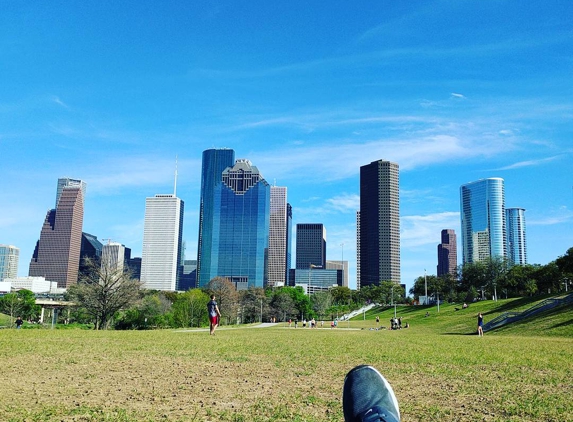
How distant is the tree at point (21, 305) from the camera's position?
100525 mm

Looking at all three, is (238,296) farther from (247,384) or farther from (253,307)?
(247,384)

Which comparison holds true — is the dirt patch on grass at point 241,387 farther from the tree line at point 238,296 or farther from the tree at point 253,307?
the tree at point 253,307

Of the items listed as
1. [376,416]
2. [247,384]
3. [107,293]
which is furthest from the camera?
[107,293]

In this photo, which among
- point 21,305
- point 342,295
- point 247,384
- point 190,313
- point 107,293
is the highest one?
point 107,293

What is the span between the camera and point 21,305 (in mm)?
103938

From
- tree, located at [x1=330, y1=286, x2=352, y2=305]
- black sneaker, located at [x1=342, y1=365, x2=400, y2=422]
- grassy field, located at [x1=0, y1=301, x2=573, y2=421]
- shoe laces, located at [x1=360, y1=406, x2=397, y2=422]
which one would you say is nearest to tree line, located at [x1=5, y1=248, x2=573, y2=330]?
A: tree, located at [x1=330, y1=286, x2=352, y2=305]

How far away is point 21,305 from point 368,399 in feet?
379

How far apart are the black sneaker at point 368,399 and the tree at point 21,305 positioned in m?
106

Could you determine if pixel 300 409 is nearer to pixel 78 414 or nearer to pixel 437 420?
pixel 437 420

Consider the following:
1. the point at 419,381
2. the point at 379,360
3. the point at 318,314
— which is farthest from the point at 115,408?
the point at 318,314

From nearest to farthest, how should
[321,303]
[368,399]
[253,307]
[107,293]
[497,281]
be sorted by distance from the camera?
[368,399] → [107,293] → [497,281] → [253,307] → [321,303]

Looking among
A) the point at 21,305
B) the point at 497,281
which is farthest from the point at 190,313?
the point at 497,281

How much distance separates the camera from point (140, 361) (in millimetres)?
12492

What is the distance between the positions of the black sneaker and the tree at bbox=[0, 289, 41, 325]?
106 meters
